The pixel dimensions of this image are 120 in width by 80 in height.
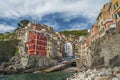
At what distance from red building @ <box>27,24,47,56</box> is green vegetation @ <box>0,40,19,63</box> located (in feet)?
42.0

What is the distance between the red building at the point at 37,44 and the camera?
106062 mm

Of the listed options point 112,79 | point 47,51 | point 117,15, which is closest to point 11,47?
point 47,51

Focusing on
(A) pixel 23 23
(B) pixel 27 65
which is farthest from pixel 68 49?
(B) pixel 27 65

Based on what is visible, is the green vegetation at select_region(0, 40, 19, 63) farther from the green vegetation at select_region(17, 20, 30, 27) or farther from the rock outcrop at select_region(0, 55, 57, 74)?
the green vegetation at select_region(17, 20, 30, 27)

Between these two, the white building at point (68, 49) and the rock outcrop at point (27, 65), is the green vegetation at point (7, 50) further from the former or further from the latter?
the white building at point (68, 49)

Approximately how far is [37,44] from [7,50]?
23099 mm

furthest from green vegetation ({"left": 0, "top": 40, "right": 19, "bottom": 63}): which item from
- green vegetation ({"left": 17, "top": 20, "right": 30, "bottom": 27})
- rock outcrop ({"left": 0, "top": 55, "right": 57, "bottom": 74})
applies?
green vegetation ({"left": 17, "top": 20, "right": 30, "bottom": 27})

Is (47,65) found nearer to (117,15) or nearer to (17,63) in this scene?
(17,63)

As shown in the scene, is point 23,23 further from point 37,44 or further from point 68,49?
point 37,44

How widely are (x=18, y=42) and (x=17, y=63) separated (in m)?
30.3

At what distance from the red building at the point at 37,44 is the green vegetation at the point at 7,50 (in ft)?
42.0

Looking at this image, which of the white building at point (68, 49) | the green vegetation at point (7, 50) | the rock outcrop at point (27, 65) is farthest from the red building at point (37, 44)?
the white building at point (68, 49)

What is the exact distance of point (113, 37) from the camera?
4038cm

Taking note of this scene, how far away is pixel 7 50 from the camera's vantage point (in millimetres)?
117438
